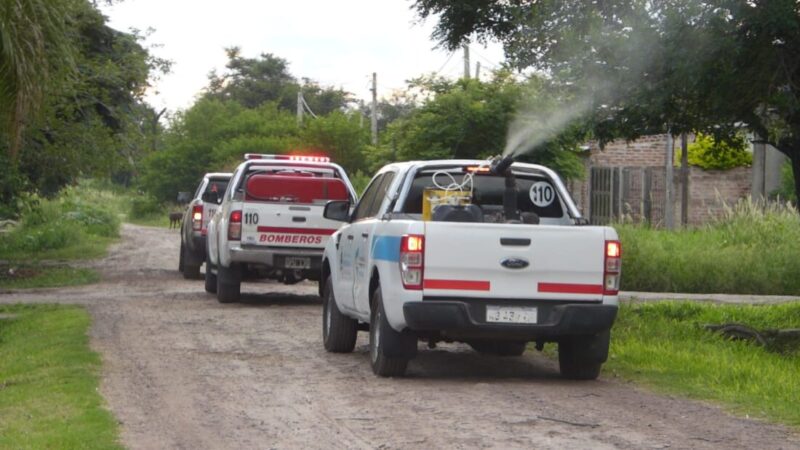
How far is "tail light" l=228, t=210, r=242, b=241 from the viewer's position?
18.8 meters

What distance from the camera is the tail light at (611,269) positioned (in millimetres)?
10945

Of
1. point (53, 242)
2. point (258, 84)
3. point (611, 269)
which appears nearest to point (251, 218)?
point (611, 269)

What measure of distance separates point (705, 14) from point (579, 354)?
3.58 metres

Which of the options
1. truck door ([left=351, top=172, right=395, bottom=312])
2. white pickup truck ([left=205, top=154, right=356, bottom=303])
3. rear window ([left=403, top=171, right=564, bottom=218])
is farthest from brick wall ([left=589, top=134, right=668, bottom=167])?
rear window ([left=403, top=171, right=564, bottom=218])

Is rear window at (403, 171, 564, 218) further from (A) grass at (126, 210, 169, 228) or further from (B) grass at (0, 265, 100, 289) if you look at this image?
(A) grass at (126, 210, 169, 228)

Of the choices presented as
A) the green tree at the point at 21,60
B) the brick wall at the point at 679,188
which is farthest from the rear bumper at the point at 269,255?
the brick wall at the point at 679,188

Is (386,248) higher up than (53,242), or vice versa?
(386,248)

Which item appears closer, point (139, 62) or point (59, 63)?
point (59, 63)

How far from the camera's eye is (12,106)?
15.4 meters

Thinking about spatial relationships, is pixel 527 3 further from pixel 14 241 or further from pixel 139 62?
pixel 14 241

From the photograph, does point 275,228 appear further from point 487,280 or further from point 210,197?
point 487,280

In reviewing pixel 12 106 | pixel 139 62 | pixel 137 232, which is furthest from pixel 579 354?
pixel 137 232

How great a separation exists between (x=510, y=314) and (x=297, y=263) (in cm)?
823

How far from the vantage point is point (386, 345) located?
36.8ft
